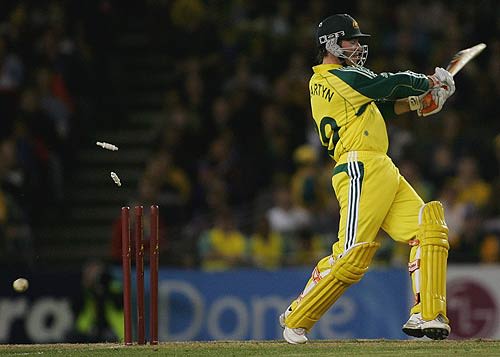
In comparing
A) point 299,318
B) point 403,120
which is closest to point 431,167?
point 403,120

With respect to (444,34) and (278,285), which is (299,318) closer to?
(278,285)

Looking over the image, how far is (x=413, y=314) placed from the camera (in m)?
9.09

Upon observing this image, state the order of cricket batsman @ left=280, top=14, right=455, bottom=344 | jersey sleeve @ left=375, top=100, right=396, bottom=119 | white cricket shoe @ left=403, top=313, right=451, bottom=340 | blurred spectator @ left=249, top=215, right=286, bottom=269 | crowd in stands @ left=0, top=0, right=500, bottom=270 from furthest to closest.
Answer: crowd in stands @ left=0, top=0, right=500, bottom=270, blurred spectator @ left=249, top=215, right=286, bottom=269, jersey sleeve @ left=375, top=100, right=396, bottom=119, cricket batsman @ left=280, top=14, right=455, bottom=344, white cricket shoe @ left=403, top=313, right=451, bottom=340

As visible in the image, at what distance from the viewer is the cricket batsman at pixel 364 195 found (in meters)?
9.04

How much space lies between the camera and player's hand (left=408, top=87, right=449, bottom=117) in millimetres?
9508

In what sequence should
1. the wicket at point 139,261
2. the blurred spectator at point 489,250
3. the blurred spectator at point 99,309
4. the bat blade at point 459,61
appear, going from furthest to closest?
the blurred spectator at point 489,250, the blurred spectator at point 99,309, the bat blade at point 459,61, the wicket at point 139,261

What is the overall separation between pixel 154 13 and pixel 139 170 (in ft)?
8.38

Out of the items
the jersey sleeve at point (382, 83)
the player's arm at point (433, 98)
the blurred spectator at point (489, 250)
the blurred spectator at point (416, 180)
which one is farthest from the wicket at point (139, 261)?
the blurred spectator at point (416, 180)

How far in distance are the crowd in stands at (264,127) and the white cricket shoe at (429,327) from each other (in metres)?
5.00

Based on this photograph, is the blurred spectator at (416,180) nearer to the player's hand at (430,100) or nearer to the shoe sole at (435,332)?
the player's hand at (430,100)

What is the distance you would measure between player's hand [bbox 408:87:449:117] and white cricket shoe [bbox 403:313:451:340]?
1547 mm

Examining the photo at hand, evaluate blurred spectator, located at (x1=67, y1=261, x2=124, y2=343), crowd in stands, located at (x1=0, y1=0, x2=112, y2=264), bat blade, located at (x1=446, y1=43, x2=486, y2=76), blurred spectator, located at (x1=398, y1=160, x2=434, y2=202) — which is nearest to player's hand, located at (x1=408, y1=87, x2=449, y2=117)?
bat blade, located at (x1=446, y1=43, x2=486, y2=76)

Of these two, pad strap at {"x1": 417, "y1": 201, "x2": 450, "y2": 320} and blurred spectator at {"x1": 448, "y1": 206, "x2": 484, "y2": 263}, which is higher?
blurred spectator at {"x1": 448, "y1": 206, "x2": 484, "y2": 263}

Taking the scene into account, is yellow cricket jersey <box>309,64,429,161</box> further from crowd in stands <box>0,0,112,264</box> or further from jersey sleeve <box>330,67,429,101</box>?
crowd in stands <box>0,0,112,264</box>
